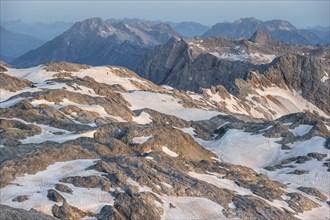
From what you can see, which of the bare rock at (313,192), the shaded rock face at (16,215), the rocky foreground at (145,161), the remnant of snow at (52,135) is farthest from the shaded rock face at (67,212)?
the bare rock at (313,192)

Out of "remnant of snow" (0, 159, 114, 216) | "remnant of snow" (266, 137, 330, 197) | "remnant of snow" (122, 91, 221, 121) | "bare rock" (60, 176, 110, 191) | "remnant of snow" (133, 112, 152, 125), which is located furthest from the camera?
→ "remnant of snow" (122, 91, 221, 121)

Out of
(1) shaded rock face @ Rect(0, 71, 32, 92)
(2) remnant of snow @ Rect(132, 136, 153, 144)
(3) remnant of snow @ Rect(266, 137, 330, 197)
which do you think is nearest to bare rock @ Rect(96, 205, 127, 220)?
(2) remnant of snow @ Rect(132, 136, 153, 144)

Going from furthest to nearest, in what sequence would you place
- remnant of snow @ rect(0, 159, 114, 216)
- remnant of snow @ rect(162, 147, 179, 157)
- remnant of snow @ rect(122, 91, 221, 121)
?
remnant of snow @ rect(122, 91, 221, 121) → remnant of snow @ rect(162, 147, 179, 157) → remnant of snow @ rect(0, 159, 114, 216)

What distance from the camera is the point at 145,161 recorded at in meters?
65.1

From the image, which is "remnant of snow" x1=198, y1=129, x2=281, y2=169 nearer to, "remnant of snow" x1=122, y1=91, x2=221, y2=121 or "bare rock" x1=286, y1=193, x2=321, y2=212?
"bare rock" x1=286, y1=193, x2=321, y2=212

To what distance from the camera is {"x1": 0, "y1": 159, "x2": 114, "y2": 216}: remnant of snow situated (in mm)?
48572

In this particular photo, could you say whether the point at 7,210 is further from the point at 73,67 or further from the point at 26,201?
the point at 73,67

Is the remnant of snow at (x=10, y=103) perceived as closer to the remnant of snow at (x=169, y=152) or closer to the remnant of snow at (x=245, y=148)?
the remnant of snow at (x=169, y=152)

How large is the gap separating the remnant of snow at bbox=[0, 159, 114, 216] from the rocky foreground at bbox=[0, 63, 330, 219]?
100mm

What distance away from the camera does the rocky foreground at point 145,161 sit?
52281mm

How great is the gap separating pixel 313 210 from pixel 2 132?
1697 inches

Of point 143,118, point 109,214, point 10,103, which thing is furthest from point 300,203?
point 10,103

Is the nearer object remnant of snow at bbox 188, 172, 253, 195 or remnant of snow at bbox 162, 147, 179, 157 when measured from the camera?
remnant of snow at bbox 188, 172, 253, 195

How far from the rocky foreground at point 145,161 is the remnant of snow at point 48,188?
10cm
